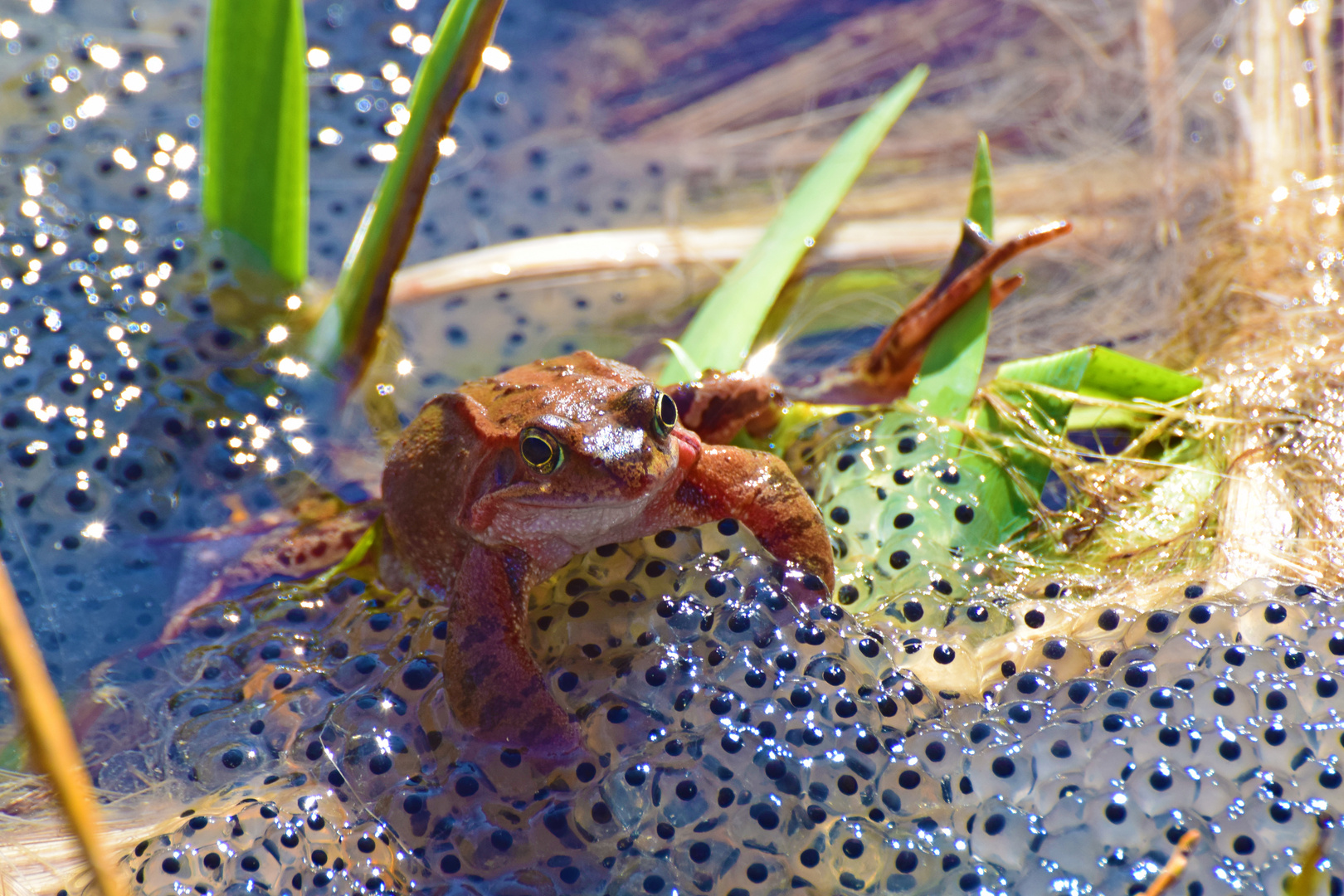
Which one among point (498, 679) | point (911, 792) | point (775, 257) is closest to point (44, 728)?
point (498, 679)

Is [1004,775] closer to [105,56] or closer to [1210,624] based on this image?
[1210,624]

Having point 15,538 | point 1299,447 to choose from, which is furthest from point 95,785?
point 1299,447

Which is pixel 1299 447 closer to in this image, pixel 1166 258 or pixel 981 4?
pixel 1166 258

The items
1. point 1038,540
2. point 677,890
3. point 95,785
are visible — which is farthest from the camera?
point 1038,540

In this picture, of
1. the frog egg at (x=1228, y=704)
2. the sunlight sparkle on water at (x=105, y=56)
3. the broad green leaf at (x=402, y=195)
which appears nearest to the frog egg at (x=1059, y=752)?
the frog egg at (x=1228, y=704)

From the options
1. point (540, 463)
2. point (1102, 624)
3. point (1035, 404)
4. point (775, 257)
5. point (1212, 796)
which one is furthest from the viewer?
point (775, 257)

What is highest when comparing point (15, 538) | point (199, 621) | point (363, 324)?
point (363, 324)
